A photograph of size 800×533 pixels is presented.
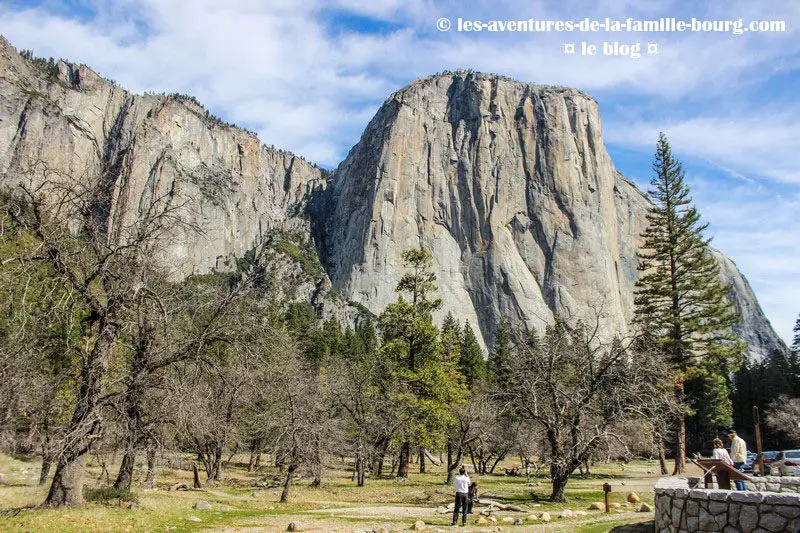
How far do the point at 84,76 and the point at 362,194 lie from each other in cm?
10271

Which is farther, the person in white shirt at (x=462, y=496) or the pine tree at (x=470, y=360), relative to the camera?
the pine tree at (x=470, y=360)

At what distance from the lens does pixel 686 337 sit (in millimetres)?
37969

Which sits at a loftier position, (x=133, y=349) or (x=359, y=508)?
(x=133, y=349)

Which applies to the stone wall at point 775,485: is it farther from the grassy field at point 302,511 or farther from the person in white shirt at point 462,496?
the person in white shirt at point 462,496

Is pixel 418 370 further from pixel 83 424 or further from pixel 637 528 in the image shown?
pixel 83 424

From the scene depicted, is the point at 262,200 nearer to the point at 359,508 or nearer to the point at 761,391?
the point at 761,391

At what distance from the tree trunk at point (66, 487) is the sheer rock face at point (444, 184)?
11789 centimetres

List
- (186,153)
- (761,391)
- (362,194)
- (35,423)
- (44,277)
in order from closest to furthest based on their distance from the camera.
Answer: (44,277) → (35,423) → (761,391) → (362,194) → (186,153)

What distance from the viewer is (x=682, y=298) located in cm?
3812

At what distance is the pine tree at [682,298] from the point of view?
1416 inches

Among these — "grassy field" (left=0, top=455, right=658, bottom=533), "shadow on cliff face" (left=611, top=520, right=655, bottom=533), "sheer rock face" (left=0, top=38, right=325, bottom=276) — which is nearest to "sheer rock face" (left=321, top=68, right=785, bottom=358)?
"sheer rock face" (left=0, top=38, right=325, bottom=276)

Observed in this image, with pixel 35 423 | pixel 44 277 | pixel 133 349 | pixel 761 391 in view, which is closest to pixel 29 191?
pixel 44 277

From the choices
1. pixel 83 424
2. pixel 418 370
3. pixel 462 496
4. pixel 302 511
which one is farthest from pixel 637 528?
pixel 418 370

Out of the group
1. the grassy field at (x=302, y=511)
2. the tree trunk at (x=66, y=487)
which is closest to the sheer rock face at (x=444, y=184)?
the grassy field at (x=302, y=511)
